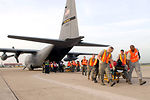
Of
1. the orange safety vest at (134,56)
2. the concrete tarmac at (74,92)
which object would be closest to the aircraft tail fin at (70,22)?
the orange safety vest at (134,56)

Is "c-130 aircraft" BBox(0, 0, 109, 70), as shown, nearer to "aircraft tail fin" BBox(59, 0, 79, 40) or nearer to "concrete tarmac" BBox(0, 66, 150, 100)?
"aircraft tail fin" BBox(59, 0, 79, 40)

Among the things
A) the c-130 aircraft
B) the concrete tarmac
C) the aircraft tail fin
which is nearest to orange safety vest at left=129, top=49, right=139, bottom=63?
the concrete tarmac

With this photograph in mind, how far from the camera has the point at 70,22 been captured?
15.0 metres

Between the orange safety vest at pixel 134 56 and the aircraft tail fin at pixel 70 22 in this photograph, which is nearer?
the orange safety vest at pixel 134 56

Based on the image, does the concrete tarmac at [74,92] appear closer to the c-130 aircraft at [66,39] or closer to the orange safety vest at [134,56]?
the orange safety vest at [134,56]

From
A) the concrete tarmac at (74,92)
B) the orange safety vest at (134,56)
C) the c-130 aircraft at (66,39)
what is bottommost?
the concrete tarmac at (74,92)

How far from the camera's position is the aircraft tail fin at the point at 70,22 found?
14.5 metres

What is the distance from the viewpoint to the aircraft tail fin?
1453cm

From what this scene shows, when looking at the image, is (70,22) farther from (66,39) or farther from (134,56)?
(134,56)

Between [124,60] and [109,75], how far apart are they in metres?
1.35

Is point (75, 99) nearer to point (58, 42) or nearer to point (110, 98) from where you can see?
point (110, 98)

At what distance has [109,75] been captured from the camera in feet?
21.0

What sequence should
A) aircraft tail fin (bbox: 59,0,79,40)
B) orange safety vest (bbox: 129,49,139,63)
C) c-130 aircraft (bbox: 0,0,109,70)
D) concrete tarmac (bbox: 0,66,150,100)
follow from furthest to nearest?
aircraft tail fin (bbox: 59,0,79,40), c-130 aircraft (bbox: 0,0,109,70), orange safety vest (bbox: 129,49,139,63), concrete tarmac (bbox: 0,66,150,100)

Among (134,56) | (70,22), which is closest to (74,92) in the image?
(134,56)
